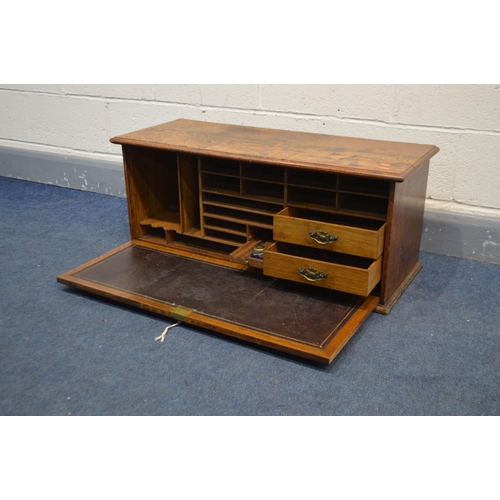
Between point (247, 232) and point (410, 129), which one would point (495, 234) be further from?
point (247, 232)

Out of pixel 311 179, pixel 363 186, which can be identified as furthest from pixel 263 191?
pixel 363 186

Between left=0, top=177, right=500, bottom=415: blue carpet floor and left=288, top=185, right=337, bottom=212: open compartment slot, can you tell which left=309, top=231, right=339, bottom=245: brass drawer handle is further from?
left=0, top=177, right=500, bottom=415: blue carpet floor

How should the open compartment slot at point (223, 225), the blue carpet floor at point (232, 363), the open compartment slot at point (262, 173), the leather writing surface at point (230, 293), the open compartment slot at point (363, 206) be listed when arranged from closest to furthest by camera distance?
1. the blue carpet floor at point (232, 363)
2. the leather writing surface at point (230, 293)
3. the open compartment slot at point (363, 206)
4. the open compartment slot at point (262, 173)
5. the open compartment slot at point (223, 225)

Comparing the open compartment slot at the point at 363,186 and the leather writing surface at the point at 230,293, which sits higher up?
the open compartment slot at the point at 363,186

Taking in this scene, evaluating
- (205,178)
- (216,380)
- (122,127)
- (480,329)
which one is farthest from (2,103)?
(480,329)

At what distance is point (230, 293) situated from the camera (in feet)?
6.86

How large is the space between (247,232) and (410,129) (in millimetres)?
814

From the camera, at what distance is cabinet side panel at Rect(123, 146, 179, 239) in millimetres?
2391

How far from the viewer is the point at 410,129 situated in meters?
2.50

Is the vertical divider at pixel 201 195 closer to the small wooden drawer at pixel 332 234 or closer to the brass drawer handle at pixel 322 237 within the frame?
the small wooden drawer at pixel 332 234

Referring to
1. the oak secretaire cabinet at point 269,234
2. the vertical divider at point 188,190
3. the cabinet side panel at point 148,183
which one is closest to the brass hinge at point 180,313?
the oak secretaire cabinet at point 269,234

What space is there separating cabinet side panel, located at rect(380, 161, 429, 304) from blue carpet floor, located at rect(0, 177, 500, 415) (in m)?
0.09

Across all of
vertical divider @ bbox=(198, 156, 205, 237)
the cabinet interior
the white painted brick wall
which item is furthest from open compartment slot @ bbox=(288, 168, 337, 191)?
the white painted brick wall

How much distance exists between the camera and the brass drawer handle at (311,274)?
1970 mm
